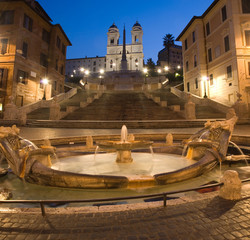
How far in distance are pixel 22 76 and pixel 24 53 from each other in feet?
12.7

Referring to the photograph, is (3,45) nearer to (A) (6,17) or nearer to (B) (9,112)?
(A) (6,17)

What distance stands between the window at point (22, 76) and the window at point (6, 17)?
813 cm

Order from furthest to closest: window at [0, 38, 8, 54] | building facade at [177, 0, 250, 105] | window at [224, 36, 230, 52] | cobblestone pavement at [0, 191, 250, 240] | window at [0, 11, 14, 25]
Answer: window at [0, 11, 14, 25]
window at [0, 38, 8, 54]
window at [224, 36, 230, 52]
building facade at [177, 0, 250, 105]
cobblestone pavement at [0, 191, 250, 240]

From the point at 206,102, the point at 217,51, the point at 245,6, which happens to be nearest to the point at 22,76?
the point at 206,102

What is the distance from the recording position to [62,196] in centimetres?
320

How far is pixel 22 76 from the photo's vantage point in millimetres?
24031

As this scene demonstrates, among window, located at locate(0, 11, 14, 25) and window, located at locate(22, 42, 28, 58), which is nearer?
window, located at locate(0, 11, 14, 25)

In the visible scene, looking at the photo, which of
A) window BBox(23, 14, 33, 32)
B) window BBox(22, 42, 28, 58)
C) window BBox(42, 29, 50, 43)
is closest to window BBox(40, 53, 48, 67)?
window BBox(42, 29, 50, 43)

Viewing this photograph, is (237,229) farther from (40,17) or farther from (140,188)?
(40,17)

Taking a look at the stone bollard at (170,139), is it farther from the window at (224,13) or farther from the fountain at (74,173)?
the window at (224,13)

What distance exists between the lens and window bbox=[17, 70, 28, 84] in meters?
23.3

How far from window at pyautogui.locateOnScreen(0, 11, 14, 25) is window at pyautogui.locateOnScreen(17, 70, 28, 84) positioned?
8.13 metres

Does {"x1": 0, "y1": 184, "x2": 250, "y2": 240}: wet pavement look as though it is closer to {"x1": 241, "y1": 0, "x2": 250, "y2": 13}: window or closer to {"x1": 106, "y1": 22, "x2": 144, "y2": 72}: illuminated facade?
{"x1": 241, "y1": 0, "x2": 250, "y2": 13}: window

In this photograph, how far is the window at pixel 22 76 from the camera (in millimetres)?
23281
